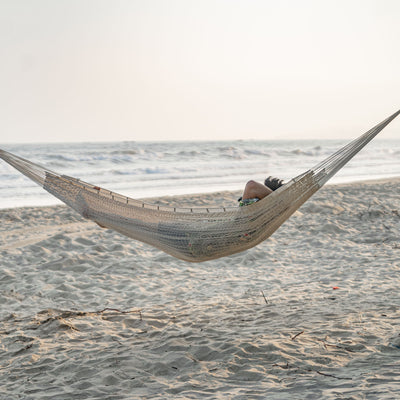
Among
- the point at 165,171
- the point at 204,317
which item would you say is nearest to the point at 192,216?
the point at 204,317

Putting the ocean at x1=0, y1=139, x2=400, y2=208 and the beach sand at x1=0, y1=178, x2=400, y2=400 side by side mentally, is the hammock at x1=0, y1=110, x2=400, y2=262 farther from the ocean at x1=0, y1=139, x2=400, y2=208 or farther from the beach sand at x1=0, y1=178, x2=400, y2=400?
the ocean at x1=0, y1=139, x2=400, y2=208

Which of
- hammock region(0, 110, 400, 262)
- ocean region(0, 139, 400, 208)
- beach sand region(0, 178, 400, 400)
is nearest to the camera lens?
beach sand region(0, 178, 400, 400)

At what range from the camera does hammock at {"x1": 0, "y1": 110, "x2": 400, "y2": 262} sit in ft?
8.95

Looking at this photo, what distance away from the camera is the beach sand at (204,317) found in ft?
6.50

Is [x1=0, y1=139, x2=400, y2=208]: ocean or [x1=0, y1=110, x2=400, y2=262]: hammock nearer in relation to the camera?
[x1=0, y1=110, x2=400, y2=262]: hammock

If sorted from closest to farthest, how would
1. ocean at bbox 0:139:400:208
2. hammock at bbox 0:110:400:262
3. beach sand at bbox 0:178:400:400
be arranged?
beach sand at bbox 0:178:400:400 → hammock at bbox 0:110:400:262 → ocean at bbox 0:139:400:208

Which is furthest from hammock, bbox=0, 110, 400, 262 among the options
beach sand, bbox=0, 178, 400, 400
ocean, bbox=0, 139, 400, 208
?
ocean, bbox=0, 139, 400, 208

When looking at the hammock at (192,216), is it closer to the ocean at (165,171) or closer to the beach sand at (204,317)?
the beach sand at (204,317)

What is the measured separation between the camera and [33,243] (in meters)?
4.45

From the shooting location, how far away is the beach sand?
1.98 m

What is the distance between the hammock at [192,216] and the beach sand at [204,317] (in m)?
0.44

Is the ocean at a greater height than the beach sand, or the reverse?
the ocean

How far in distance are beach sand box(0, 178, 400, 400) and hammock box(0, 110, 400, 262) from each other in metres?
0.44

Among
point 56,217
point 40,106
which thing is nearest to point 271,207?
point 56,217
